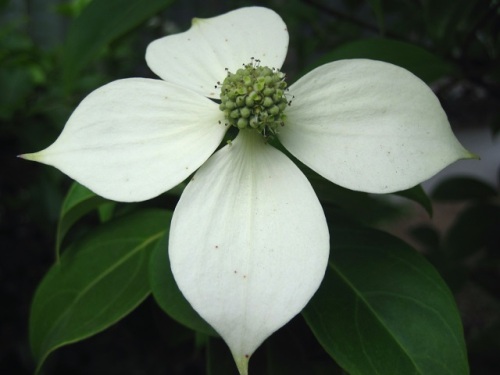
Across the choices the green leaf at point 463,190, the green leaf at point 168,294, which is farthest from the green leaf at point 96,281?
the green leaf at point 463,190

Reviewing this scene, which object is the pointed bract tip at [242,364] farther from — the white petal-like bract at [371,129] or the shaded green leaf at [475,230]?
the shaded green leaf at [475,230]

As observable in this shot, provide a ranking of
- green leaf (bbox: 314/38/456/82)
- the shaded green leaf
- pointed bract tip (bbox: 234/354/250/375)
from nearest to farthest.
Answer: pointed bract tip (bbox: 234/354/250/375) → green leaf (bbox: 314/38/456/82) → the shaded green leaf

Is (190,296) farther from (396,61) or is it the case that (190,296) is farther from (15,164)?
(15,164)

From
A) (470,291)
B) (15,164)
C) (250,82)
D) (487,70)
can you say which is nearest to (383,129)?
(250,82)

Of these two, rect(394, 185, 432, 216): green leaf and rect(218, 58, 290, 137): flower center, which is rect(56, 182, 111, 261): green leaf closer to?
rect(218, 58, 290, 137): flower center

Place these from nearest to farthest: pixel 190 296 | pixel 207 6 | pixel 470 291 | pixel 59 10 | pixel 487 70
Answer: pixel 190 296, pixel 487 70, pixel 59 10, pixel 207 6, pixel 470 291

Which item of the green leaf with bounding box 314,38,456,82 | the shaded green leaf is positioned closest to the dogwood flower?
the green leaf with bounding box 314,38,456,82
